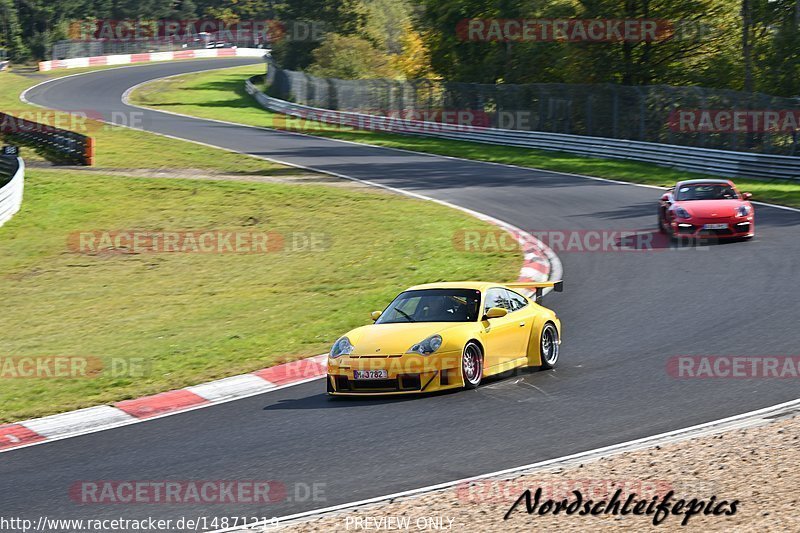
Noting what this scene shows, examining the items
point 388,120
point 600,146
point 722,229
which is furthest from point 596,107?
point 722,229

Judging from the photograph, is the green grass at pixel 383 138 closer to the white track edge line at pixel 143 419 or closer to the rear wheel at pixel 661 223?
the rear wheel at pixel 661 223

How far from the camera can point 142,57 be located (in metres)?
98.6

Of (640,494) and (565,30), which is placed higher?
(565,30)

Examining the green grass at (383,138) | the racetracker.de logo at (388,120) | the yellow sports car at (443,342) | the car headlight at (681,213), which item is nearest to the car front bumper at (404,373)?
the yellow sports car at (443,342)

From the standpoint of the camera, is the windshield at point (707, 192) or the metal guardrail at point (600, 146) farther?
the metal guardrail at point (600, 146)

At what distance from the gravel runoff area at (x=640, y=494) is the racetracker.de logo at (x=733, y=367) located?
2666mm

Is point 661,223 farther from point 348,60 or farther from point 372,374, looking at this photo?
point 348,60

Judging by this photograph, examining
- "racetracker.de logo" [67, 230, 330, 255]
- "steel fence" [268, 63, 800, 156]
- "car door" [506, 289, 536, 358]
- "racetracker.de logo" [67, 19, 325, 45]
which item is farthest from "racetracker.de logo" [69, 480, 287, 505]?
"racetracker.de logo" [67, 19, 325, 45]

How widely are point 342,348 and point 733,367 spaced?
422cm

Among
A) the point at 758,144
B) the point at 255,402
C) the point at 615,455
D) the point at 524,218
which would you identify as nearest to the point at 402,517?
the point at 615,455

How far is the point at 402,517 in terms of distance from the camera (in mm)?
7281

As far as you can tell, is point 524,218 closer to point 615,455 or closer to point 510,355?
point 510,355

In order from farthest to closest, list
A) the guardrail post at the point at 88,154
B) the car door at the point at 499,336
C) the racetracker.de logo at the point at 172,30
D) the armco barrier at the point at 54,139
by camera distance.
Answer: the racetracker.de logo at the point at 172,30, the armco barrier at the point at 54,139, the guardrail post at the point at 88,154, the car door at the point at 499,336

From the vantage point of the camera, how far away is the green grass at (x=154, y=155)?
3703cm
